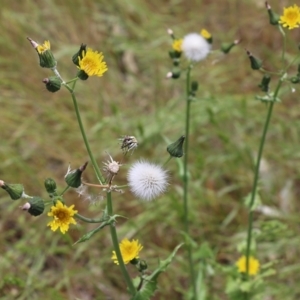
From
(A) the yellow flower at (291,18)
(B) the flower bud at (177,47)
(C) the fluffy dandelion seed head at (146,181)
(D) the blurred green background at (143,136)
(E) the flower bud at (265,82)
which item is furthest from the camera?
(D) the blurred green background at (143,136)

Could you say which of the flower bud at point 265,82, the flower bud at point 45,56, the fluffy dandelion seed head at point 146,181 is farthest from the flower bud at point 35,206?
the flower bud at point 265,82

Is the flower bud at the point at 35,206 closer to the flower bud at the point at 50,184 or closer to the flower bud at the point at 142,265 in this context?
the flower bud at the point at 50,184

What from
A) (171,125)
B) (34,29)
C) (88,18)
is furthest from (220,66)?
(34,29)

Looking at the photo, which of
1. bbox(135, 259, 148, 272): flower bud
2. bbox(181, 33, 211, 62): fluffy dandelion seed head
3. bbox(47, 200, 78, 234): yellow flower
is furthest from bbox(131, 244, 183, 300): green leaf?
bbox(181, 33, 211, 62): fluffy dandelion seed head

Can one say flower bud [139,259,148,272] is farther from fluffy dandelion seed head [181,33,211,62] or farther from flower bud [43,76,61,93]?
fluffy dandelion seed head [181,33,211,62]

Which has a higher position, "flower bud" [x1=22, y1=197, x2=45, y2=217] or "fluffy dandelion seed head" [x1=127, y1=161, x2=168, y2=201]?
"fluffy dandelion seed head" [x1=127, y1=161, x2=168, y2=201]

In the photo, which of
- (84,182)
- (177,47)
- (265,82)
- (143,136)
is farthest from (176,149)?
(143,136)
